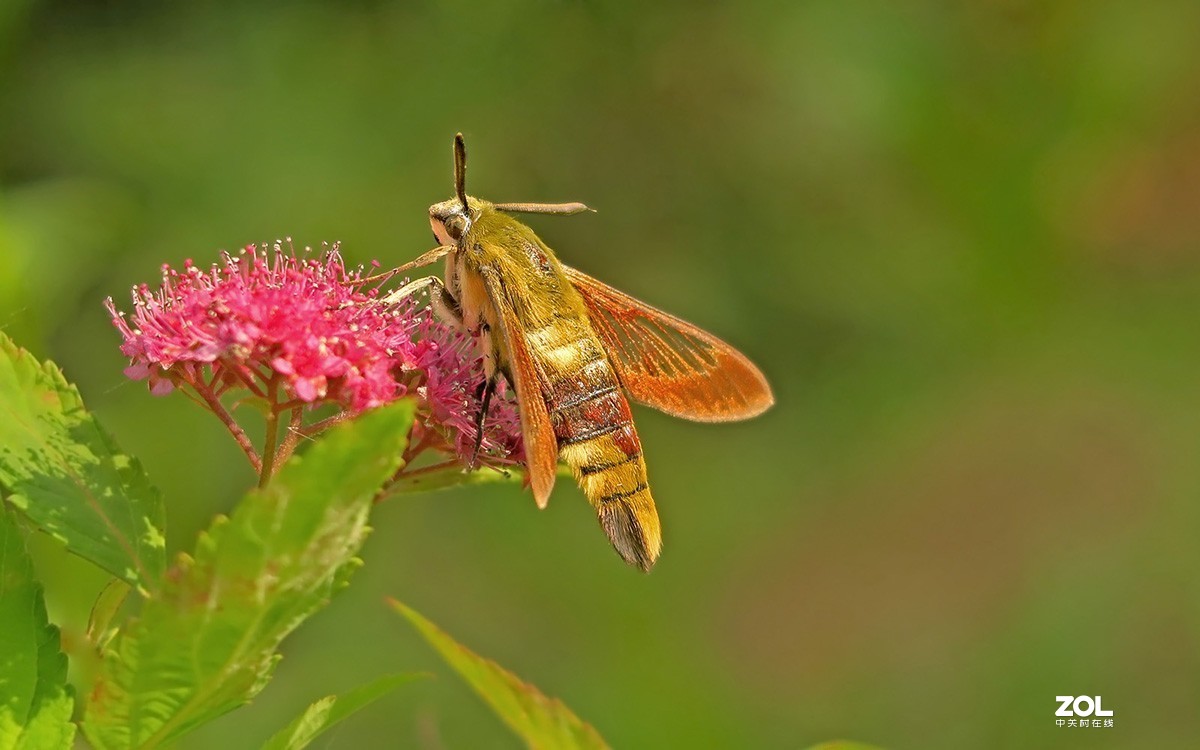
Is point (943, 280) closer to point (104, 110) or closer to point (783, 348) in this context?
point (783, 348)

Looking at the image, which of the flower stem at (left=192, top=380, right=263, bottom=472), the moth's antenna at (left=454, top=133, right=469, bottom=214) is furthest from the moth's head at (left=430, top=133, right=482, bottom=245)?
the flower stem at (left=192, top=380, right=263, bottom=472)

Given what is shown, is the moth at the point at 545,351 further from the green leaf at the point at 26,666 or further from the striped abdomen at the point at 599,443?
the green leaf at the point at 26,666

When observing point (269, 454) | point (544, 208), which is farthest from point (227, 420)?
point (544, 208)

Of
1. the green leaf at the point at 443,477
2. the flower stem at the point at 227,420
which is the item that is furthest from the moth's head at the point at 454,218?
the flower stem at the point at 227,420

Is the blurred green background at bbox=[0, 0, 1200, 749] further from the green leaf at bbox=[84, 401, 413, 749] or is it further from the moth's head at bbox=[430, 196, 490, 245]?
the green leaf at bbox=[84, 401, 413, 749]

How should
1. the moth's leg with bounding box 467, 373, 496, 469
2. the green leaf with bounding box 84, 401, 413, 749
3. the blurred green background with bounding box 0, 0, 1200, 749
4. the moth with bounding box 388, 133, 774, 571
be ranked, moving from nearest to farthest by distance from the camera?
the green leaf with bounding box 84, 401, 413, 749, the moth's leg with bounding box 467, 373, 496, 469, the moth with bounding box 388, 133, 774, 571, the blurred green background with bounding box 0, 0, 1200, 749

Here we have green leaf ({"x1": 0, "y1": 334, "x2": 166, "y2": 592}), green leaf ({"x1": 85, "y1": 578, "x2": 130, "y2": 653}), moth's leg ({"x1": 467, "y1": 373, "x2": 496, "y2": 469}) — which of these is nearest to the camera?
green leaf ({"x1": 0, "y1": 334, "x2": 166, "y2": 592})
